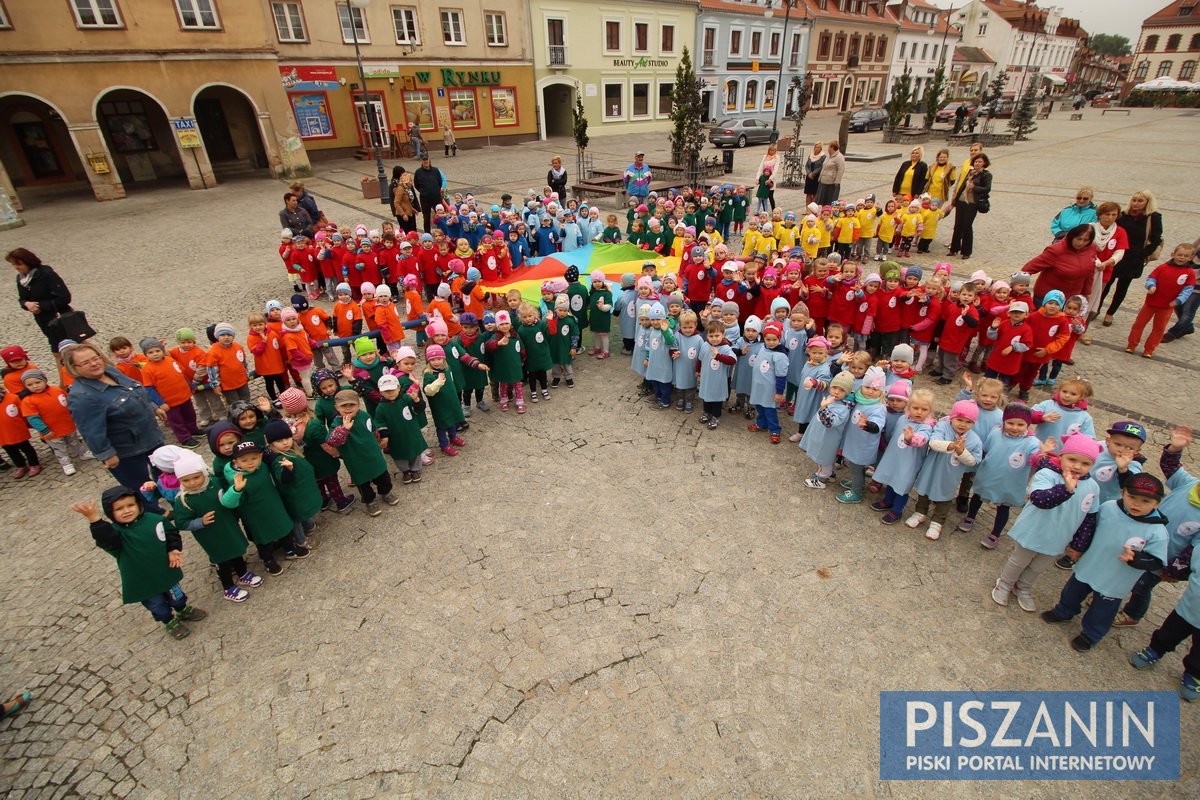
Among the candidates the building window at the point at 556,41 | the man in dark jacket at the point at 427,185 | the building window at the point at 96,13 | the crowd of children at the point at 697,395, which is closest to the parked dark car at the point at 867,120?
the building window at the point at 556,41

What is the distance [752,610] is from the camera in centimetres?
488

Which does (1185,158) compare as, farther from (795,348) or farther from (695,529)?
(695,529)

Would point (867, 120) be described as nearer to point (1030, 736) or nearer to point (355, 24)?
point (355, 24)

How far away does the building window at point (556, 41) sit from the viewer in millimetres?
34375

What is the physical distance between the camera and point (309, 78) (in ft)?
92.3

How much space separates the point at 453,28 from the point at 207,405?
30.8 meters

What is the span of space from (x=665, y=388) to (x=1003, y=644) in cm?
467

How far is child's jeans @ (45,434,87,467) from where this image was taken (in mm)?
7066

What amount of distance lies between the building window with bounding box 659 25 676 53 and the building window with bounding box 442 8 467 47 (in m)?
15.1

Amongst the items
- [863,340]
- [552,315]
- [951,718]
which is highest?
[552,315]

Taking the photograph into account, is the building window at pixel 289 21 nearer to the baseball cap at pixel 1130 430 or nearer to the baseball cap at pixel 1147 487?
the baseball cap at pixel 1130 430

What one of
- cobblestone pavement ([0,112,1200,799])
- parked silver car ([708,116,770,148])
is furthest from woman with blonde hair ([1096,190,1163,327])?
parked silver car ([708,116,770,148])

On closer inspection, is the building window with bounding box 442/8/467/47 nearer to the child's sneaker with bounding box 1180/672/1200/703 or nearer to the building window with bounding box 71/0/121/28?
the building window with bounding box 71/0/121/28

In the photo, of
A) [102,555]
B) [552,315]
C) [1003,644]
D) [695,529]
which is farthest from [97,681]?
[1003,644]
